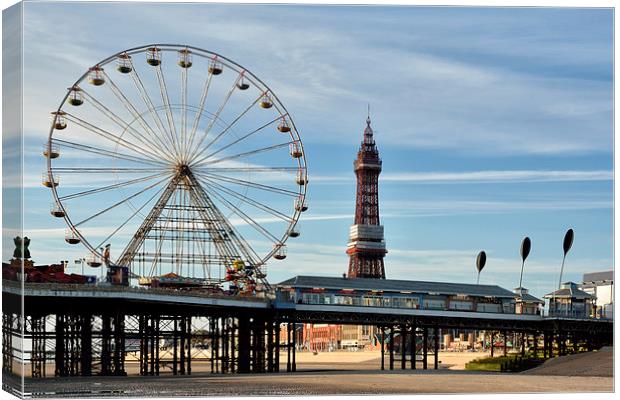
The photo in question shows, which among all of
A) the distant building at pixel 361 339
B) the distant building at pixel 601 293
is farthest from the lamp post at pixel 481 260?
the distant building at pixel 361 339

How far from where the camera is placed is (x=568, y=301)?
79.6 metres

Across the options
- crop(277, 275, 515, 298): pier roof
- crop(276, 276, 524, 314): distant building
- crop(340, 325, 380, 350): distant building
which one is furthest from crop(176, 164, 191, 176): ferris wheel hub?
crop(340, 325, 380, 350): distant building

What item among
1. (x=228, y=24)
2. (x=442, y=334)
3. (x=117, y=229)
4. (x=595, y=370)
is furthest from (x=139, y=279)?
(x=442, y=334)

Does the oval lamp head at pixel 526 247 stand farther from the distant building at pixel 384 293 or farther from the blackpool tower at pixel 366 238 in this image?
the blackpool tower at pixel 366 238

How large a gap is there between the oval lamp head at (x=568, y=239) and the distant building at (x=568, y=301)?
18.0m

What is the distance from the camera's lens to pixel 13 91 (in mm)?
47000

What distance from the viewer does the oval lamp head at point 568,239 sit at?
58.2 meters

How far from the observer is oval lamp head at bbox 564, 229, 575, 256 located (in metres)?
58.2

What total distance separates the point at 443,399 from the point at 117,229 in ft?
74.2

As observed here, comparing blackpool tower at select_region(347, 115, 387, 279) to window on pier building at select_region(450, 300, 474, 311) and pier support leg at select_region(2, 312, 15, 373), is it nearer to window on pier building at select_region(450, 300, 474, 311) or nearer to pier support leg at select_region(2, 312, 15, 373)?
window on pier building at select_region(450, 300, 474, 311)

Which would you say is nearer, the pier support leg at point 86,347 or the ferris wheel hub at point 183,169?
the pier support leg at point 86,347

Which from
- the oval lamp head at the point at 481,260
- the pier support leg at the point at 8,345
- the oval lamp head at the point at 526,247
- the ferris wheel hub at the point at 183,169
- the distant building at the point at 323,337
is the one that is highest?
the ferris wheel hub at the point at 183,169

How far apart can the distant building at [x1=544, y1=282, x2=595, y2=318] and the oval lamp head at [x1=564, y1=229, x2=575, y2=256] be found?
1802cm

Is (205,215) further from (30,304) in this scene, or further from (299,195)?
(30,304)
